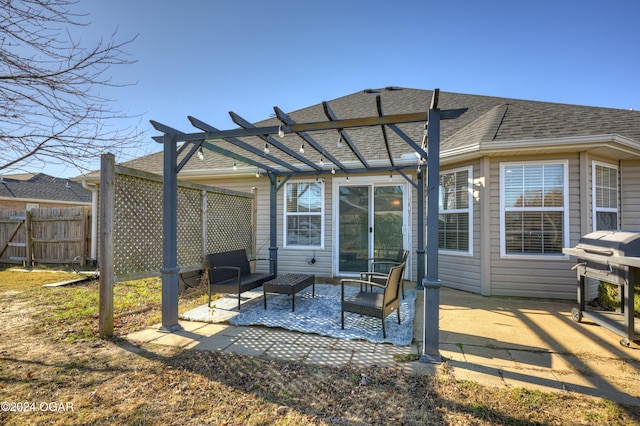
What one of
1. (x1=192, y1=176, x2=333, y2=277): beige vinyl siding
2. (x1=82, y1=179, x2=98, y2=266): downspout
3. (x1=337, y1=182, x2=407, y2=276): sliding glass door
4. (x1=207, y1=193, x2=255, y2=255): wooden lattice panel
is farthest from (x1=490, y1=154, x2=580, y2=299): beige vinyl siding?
(x1=82, y1=179, x2=98, y2=266): downspout

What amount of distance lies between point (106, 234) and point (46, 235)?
8756mm

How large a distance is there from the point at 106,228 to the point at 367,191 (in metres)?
5.19

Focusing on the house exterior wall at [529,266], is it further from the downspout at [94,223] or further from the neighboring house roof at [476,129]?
the downspout at [94,223]

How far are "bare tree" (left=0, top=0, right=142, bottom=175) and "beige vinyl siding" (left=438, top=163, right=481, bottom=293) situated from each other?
5.83m

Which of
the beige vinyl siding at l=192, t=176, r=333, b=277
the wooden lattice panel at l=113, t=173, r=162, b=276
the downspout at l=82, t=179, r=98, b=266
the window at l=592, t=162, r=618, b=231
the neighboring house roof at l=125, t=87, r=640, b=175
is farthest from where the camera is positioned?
the downspout at l=82, t=179, r=98, b=266

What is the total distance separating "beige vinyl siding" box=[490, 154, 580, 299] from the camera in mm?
5328

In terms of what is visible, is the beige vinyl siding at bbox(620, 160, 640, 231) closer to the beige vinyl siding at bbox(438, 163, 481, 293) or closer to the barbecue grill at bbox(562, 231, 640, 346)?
the barbecue grill at bbox(562, 231, 640, 346)

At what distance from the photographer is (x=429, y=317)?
306 centimetres

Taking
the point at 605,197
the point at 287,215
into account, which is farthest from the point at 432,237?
the point at 605,197

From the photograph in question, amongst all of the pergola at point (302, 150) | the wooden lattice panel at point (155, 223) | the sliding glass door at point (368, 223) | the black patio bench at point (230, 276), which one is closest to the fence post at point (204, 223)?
the wooden lattice panel at point (155, 223)

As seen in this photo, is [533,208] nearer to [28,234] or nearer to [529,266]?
[529,266]

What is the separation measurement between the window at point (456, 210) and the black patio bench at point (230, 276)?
3774mm

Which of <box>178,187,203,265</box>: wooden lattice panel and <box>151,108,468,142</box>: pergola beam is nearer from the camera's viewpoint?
<box>151,108,468,142</box>: pergola beam

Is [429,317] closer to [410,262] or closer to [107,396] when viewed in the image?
[107,396]
